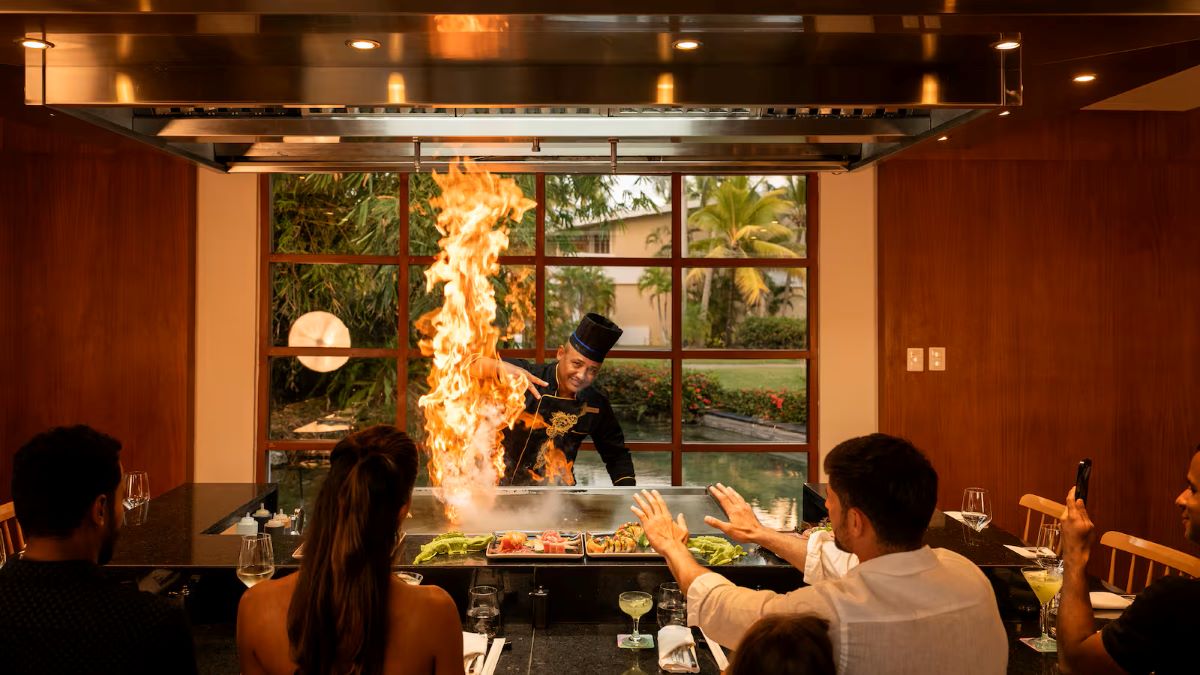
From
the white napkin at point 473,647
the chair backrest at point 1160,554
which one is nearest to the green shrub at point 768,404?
the chair backrest at point 1160,554

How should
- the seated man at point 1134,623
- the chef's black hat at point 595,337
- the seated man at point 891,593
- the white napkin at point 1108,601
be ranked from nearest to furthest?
the seated man at point 891,593
the seated man at point 1134,623
the white napkin at point 1108,601
the chef's black hat at point 595,337

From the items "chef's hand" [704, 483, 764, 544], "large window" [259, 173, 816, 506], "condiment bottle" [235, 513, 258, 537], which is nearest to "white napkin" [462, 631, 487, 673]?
"chef's hand" [704, 483, 764, 544]

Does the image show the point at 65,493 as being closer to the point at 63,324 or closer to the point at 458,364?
the point at 458,364

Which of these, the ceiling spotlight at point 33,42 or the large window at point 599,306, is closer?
the ceiling spotlight at point 33,42

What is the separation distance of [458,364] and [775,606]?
270cm

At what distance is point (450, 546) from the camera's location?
107 inches

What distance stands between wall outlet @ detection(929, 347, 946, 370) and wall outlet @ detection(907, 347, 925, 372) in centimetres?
5

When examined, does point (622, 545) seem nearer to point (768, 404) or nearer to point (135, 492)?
point (135, 492)

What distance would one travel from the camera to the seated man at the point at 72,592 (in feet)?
4.56

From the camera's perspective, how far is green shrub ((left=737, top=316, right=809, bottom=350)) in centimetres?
541

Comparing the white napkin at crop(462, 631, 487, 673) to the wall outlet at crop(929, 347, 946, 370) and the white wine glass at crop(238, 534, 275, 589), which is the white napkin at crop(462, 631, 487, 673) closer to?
the white wine glass at crop(238, 534, 275, 589)

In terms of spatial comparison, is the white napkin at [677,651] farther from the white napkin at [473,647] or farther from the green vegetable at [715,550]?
the white napkin at [473,647]

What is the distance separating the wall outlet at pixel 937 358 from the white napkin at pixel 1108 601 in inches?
103

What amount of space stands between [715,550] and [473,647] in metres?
0.88
